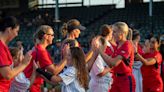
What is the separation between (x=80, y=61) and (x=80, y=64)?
35mm

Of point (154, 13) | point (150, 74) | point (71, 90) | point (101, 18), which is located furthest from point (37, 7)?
point (71, 90)

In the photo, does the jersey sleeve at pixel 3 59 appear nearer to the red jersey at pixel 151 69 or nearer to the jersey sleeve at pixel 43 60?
the jersey sleeve at pixel 43 60

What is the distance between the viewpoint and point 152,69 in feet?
27.3

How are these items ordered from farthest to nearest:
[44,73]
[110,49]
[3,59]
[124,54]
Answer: [110,49]
[124,54]
[44,73]
[3,59]

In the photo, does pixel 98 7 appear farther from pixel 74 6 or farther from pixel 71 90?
pixel 71 90

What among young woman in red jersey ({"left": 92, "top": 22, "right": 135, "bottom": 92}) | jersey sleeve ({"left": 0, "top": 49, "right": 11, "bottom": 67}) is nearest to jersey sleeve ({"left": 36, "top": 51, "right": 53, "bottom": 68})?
young woman in red jersey ({"left": 92, "top": 22, "right": 135, "bottom": 92})

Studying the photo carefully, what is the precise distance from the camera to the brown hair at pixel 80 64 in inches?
217

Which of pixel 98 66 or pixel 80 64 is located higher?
pixel 80 64

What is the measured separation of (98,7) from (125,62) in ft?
82.1

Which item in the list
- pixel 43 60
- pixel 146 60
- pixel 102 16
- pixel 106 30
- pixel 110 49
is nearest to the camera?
pixel 43 60

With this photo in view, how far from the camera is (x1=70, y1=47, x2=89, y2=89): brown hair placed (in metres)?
5.50

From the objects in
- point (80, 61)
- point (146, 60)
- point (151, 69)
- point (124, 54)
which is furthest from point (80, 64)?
point (151, 69)

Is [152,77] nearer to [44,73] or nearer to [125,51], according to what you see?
[125,51]

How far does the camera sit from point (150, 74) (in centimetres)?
835
